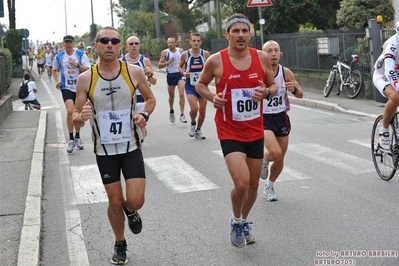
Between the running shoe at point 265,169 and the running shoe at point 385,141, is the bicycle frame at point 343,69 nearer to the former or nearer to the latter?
the running shoe at point 385,141

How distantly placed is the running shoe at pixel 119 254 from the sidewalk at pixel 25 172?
0.65 metres

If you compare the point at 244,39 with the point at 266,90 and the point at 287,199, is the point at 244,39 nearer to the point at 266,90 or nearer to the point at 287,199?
the point at 266,90

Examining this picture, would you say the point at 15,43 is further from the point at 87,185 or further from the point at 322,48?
the point at 87,185

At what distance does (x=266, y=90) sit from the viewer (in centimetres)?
622

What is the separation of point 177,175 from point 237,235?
387 cm

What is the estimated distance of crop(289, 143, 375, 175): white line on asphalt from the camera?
992 cm

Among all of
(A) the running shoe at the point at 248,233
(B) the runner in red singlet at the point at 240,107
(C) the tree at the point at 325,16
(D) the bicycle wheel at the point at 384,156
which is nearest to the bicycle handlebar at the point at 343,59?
(C) the tree at the point at 325,16

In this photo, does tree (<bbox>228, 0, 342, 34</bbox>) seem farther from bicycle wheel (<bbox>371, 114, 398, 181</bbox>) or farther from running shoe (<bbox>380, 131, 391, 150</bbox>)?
running shoe (<bbox>380, 131, 391, 150</bbox>)

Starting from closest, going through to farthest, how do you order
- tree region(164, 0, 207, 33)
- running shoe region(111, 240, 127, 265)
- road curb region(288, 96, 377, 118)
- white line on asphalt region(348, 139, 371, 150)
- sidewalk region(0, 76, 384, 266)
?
1. running shoe region(111, 240, 127, 265)
2. sidewalk region(0, 76, 384, 266)
3. white line on asphalt region(348, 139, 371, 150)
4. road curb region(288, 96, 377, 118)
5. tree region(164, 0, 207, 33)

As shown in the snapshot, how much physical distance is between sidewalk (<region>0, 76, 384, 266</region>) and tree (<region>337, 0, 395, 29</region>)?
435 centimetres

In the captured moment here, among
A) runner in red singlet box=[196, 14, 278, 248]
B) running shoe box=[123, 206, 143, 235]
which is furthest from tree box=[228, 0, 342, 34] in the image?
running shoe box=[123, 206, 143, 235]

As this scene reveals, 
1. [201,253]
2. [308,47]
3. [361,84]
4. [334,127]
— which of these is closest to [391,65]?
[201,253]

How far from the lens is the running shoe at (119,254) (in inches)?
238

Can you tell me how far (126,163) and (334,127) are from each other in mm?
9044
